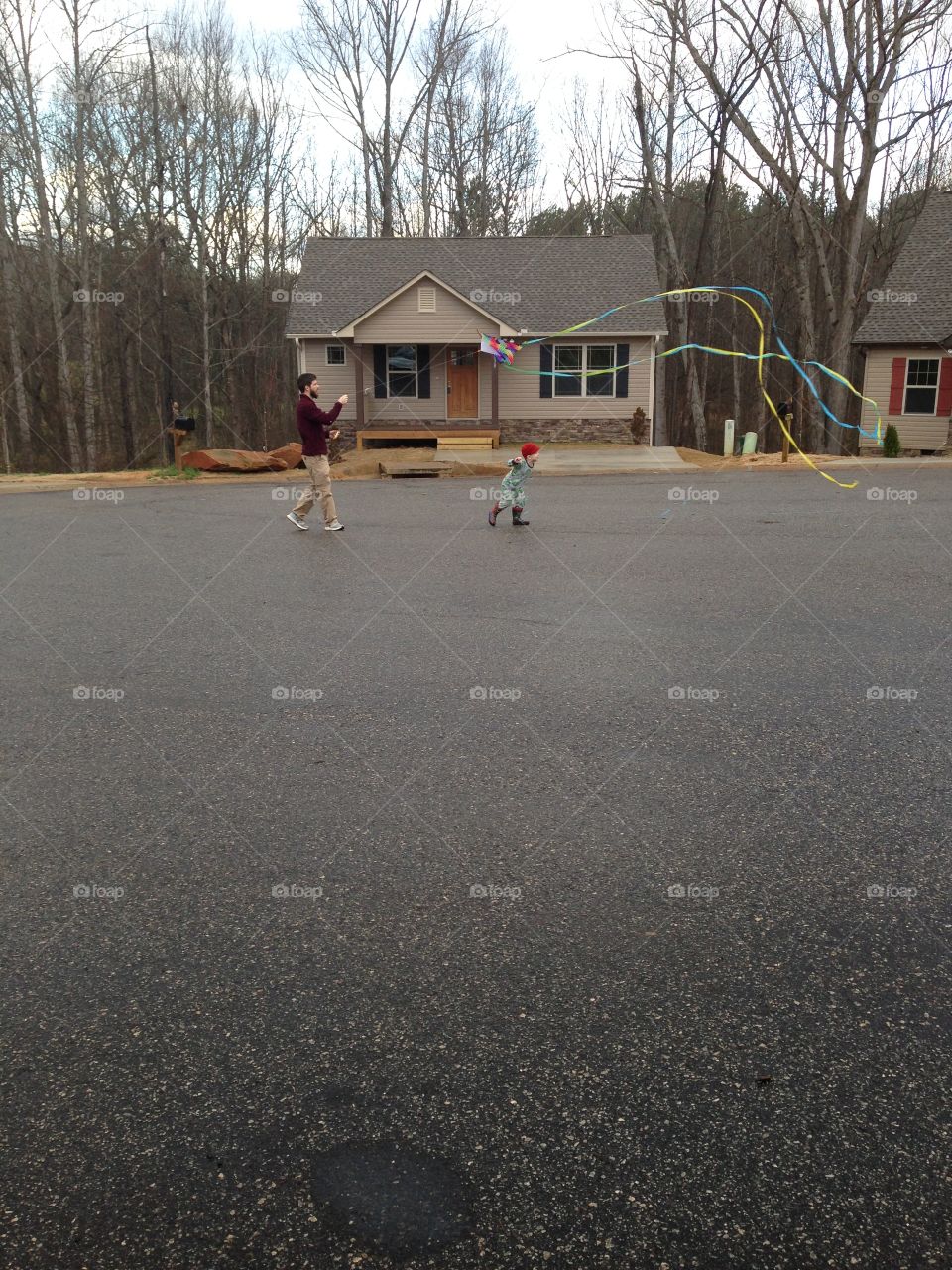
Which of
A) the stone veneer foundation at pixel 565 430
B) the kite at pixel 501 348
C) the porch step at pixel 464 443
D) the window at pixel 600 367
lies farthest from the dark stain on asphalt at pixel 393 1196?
the window at pixel 600 367

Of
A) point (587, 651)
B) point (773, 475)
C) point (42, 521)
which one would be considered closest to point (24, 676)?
point (587, 651)

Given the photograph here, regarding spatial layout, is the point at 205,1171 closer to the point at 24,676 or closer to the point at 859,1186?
the point at 859,1186

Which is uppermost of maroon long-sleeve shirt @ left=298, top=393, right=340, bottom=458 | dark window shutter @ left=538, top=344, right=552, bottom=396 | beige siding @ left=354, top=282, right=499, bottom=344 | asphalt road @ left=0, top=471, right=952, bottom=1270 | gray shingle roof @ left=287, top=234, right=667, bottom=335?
gray shingle roof @ left=287, top=234, right=667, bottom=335

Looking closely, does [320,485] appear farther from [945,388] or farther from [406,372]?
Result: [945,388]

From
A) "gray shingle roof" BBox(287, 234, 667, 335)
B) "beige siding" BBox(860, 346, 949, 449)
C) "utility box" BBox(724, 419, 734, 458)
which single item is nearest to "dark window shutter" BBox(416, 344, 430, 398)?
"gray shingle roof" BBox(287, 234, 667, 335)

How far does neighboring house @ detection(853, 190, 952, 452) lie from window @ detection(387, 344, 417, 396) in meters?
13.4

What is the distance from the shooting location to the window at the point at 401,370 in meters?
31.1

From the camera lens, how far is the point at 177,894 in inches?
148

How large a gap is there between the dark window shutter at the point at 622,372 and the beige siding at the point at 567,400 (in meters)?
0.13

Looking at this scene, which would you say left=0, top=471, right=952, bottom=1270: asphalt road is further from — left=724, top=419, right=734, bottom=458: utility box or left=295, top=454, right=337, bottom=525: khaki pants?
left=724, top=419, right=734, bottom=458: utility box

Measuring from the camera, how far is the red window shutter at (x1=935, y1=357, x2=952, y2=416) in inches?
1133

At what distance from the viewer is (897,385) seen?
29438 mm

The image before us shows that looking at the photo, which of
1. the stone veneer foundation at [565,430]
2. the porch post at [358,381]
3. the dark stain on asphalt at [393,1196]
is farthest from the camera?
the stone veneer foundation at [565,430]

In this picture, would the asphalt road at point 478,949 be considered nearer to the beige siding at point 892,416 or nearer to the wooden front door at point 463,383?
the beige siding at point 892,416
